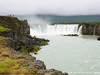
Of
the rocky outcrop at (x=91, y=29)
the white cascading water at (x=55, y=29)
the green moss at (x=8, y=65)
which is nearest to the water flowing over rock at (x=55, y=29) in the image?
the white cascading water at (x=55, y=29)

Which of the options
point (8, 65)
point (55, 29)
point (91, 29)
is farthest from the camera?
point (55, 29)

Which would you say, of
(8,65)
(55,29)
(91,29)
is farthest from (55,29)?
(8,65)

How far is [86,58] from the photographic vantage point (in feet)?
176

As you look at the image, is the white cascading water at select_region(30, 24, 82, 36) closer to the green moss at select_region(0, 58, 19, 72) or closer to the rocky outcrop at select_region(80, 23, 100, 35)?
the rocky outcrop at select_region(80, 23, 100, 35)

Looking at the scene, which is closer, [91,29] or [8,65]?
[8,65]

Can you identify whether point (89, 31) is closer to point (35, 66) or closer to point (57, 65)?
point (57, 65)

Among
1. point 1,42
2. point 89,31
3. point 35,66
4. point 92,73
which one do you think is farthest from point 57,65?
point 89,31

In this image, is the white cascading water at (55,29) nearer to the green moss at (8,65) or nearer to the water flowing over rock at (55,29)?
the water flowing over rock at (55,29)

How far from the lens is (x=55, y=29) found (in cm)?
12725

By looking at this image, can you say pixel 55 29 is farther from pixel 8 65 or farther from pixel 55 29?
pixel 8 65

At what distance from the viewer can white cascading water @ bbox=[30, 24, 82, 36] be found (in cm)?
12482

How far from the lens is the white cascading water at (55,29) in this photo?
4914 inches

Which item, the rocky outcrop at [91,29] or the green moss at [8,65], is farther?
the rocky outcrop at [91,29]

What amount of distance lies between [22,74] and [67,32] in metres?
97.8
